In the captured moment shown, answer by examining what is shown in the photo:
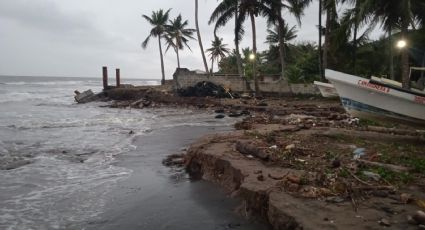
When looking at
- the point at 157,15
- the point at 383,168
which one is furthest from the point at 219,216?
the point at 157,15

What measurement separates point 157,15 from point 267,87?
22496 millimetres

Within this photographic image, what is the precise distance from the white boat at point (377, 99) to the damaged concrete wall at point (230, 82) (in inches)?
601

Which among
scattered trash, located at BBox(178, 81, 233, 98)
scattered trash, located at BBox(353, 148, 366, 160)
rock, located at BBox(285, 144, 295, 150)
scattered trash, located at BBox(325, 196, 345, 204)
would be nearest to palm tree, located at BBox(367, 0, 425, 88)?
scattered trash, located at BBox(353, 148, 366, 160)

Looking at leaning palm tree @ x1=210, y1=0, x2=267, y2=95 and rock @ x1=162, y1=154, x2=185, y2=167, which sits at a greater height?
leaning palm tree @ x1=210, y1=0, x2=267, y2=95

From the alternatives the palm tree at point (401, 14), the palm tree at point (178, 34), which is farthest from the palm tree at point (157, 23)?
the palm tree at point (401, 14)

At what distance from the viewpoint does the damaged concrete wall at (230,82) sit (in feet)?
92.6

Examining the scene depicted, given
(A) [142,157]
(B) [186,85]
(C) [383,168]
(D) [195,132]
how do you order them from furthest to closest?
(B) [186,85] → (D) [195,132] → (A) [142,157] → (C) [383,168]

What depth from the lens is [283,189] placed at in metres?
5.81

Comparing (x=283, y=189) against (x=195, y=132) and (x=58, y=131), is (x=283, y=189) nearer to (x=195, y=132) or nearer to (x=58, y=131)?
(x=195, y=132)

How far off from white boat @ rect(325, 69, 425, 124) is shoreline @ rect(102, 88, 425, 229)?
945mm

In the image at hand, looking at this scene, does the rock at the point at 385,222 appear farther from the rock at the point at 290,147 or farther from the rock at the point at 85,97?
the rock at the point at 85,97

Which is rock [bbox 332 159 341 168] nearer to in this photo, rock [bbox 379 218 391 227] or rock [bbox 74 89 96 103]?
rock [bbox 379 218 391 227]

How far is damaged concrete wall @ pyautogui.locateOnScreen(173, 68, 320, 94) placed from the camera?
92.6 feet

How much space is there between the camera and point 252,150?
26.6 ft
